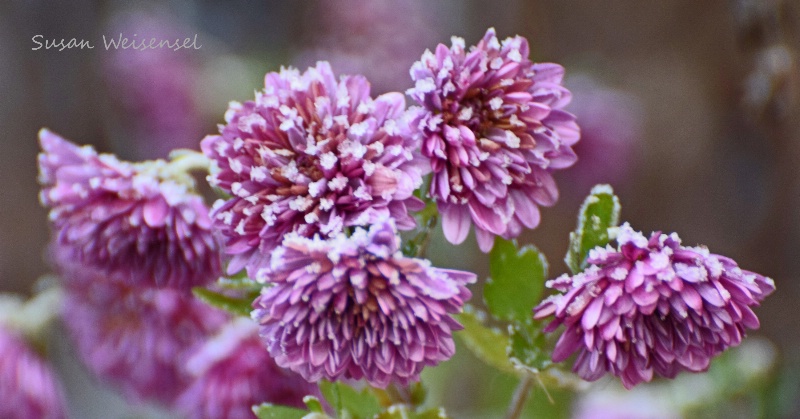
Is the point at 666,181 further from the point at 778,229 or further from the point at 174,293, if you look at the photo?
the point at 174,293

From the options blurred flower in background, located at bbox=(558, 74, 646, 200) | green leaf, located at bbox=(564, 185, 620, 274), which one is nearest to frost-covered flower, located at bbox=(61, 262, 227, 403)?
green leaf, located at bbox=(564, 185, 620, 274)

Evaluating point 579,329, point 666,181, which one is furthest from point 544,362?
point 666,181

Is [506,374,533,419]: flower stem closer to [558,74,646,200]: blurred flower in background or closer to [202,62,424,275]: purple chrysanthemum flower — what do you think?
[202,62,424,275]: purple chrysanthemum flower

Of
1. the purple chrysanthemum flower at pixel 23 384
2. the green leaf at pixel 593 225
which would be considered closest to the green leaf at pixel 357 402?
the green leaf at pixel 593 225

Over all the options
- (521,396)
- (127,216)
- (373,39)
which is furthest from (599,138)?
(127,216)

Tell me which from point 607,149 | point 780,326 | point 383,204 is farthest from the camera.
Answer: point 780,326

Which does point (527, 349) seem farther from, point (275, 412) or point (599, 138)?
point (599, 138)
